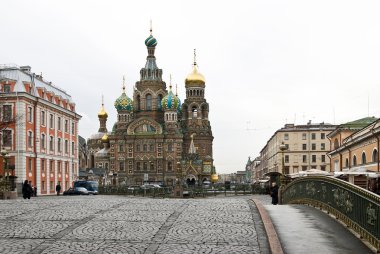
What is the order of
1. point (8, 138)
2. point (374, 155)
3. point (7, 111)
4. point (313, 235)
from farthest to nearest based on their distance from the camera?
point (8, 138) → point (7, 111) → point (374, 155) → point (313, 235)

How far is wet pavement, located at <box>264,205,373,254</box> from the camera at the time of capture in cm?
1057

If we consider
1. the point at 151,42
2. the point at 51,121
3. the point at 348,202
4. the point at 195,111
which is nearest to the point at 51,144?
the point at 51,121

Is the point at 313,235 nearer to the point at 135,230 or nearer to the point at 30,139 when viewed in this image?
the point at 135,230

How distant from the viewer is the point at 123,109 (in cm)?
10900

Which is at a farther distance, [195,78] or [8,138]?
[195,78]

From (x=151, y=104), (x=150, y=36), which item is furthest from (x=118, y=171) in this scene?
(x=150, y=36)

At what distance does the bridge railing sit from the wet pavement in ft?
0.83

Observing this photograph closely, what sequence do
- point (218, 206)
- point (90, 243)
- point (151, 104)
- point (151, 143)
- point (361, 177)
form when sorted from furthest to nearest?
point (151, 104)
point (151, 143)
point (361, 177)
point (218, 206)
point (90, 243)

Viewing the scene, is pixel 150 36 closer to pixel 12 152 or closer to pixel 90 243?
pixel 12 152

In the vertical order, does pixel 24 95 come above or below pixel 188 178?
above

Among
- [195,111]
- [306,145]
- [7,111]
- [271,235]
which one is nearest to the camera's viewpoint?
[271,235]

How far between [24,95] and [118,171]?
5389 centimetres

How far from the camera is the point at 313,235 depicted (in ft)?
39.2

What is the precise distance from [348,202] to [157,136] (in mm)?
87648
